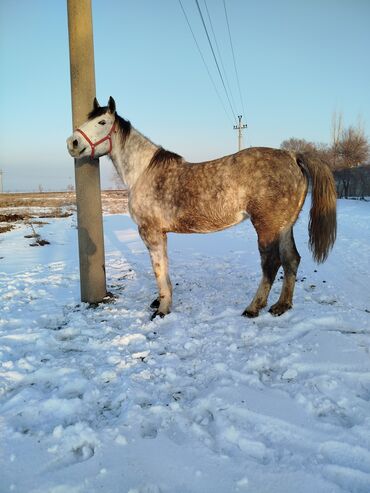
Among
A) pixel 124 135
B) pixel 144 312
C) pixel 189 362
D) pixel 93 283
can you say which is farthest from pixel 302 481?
pixel 124 135

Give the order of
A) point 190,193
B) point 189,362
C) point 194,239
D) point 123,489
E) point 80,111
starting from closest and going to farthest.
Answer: point 123,489
point 189,362
point 190,193
point 80,111
point 194,239

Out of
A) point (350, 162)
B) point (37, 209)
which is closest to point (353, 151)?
point (350, 162)

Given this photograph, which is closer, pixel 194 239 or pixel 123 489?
pixel 123 489

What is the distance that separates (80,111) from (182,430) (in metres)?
3.98

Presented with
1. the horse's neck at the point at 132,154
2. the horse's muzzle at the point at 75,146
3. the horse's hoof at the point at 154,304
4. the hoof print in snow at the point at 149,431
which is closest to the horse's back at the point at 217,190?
the horse's neck at the point at 132,154

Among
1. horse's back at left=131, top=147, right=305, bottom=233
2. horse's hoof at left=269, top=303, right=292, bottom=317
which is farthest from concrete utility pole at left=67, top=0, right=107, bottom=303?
horse's hoof at left=269, top=303, right=292, bottom=317

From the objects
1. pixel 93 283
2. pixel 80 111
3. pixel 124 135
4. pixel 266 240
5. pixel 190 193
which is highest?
pixel 80 111

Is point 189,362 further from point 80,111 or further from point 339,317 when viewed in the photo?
point 80,111

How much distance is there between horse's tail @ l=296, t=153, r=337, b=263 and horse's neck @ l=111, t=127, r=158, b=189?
6.36 ft

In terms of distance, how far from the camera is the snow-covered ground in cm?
167

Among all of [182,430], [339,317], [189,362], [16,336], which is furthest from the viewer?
[339,317]

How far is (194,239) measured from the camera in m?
10.2

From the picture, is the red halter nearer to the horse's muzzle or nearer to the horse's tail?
the horse's muzzle

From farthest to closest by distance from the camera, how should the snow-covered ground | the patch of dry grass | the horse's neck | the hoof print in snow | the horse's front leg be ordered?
the patch of dry grass, the horse's neck, the horse's front leg, the hoof print in snow, the snow-covered ground
